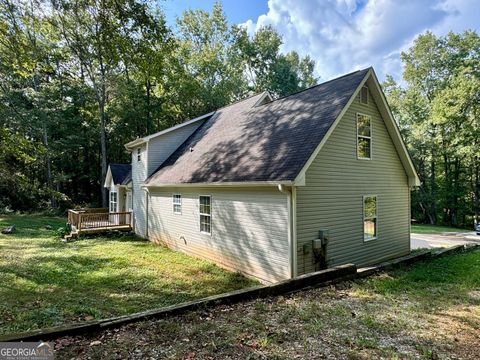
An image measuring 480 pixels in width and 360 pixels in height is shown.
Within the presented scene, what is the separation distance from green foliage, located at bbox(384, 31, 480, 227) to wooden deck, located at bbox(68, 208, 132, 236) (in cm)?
2515

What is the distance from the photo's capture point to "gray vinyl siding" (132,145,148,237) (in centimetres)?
1452

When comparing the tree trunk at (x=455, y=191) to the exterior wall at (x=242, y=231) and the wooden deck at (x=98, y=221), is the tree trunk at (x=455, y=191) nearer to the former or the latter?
the exterior wall at (x=242, y=231)

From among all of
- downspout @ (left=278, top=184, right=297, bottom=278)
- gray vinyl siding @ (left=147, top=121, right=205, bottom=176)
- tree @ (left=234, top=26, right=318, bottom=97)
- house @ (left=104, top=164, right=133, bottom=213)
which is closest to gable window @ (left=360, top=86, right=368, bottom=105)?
downspout @ (left=278, top=184, right=297, bottom=278)

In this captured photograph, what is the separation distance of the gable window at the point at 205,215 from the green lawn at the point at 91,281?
1.14 m

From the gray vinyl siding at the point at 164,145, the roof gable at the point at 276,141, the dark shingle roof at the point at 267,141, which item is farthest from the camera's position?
the gray vinyl siding at the point at 164,145

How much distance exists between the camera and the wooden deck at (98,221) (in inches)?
566

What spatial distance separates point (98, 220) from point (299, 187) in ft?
40.3

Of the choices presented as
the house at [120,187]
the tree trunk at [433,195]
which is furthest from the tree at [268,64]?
the house at [120,187]

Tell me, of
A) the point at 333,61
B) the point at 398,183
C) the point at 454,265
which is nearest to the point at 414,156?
the point at 333,61

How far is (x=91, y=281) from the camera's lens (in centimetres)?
784

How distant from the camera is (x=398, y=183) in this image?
10641mm

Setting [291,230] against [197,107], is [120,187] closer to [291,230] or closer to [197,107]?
[291,230]

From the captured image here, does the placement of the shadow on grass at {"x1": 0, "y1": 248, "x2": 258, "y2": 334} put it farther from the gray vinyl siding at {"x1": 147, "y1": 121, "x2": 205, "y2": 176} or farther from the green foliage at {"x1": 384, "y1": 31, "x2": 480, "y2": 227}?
the green foliage at {"x1": 384, "y1": 31, "x2": 480, "y2": 227}

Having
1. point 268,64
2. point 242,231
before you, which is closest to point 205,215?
point 242,231
